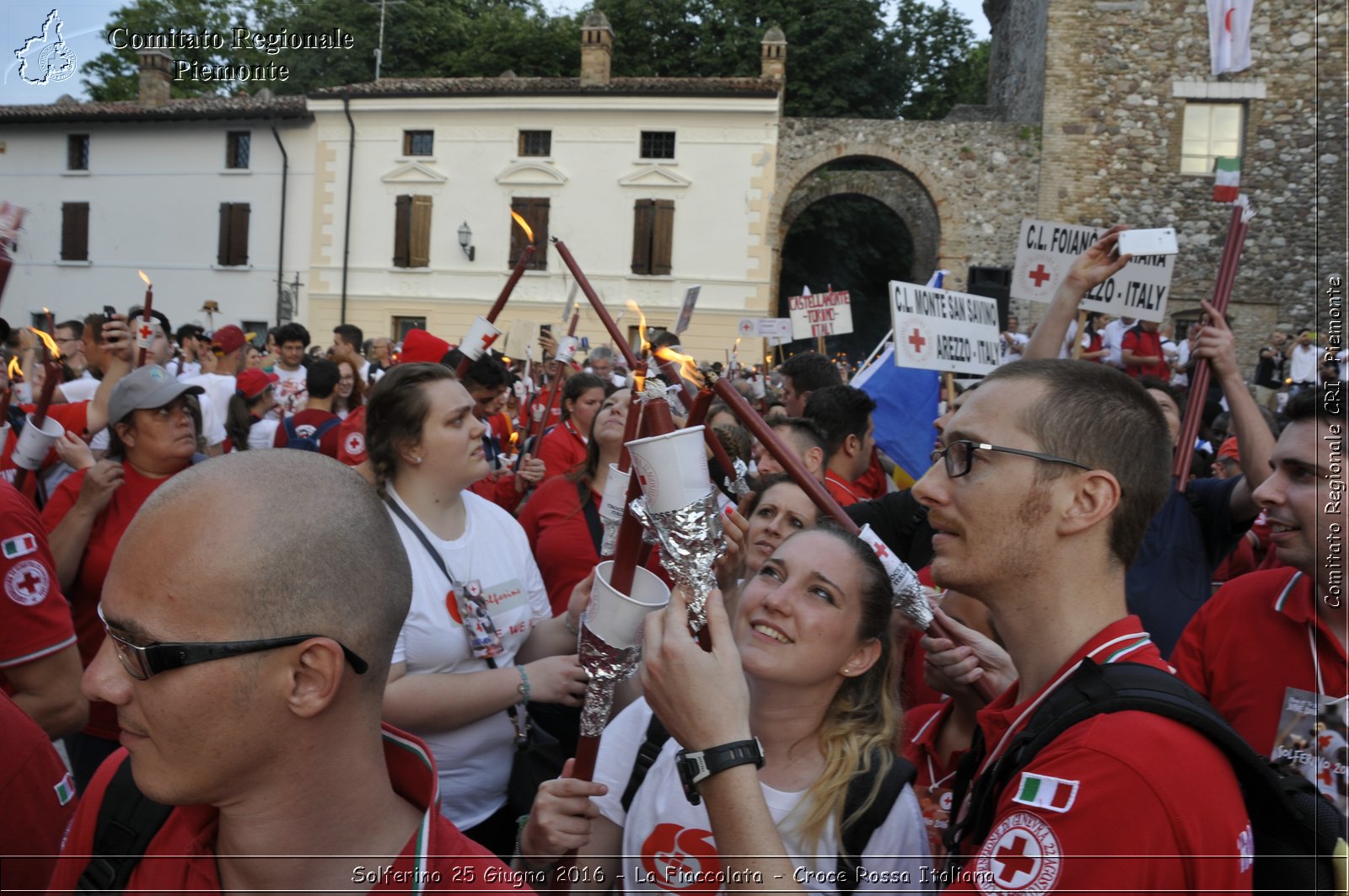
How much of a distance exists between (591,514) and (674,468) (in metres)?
3.08

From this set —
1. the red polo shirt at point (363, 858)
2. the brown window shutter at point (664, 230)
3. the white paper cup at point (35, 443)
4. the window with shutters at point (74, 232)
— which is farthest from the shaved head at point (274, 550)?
the window with shutters at point (74, 232)

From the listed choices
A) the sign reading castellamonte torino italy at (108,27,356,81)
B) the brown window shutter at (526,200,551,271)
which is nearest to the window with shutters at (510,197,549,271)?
the brown window shutter at (526,200,551,271)

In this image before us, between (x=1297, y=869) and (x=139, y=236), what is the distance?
33.9m

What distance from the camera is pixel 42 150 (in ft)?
95.0

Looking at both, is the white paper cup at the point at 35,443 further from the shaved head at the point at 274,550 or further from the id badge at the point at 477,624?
the shaved head at the point at 274,550

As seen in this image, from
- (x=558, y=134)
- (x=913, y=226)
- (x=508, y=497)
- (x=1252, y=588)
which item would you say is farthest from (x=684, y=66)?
(x=1252, y=588)

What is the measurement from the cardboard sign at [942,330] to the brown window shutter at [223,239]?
2796 centimetres

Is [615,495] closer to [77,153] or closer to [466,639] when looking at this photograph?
[466,639]

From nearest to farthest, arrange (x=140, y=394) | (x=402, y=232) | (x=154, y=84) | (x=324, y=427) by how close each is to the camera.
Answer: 1. (x=140, y=394)
2. (x=324, y=427)
3. (x=402, y=232)
4. (x=154, y=84)

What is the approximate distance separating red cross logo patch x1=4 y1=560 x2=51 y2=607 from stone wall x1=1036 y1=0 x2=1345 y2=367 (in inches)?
957

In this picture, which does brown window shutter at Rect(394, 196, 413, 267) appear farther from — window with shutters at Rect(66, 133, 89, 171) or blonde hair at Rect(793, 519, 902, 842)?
blonde hair at Rect(793, 519, 902, 842)

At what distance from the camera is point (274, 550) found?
1529 millimetres

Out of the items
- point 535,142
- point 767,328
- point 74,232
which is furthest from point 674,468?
point 74,232

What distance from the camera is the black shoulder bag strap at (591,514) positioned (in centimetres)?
446
